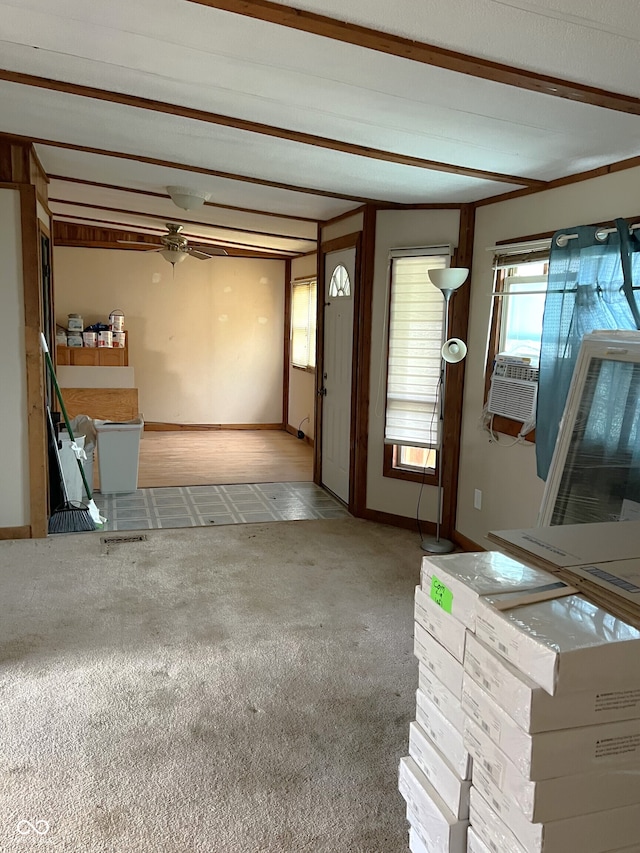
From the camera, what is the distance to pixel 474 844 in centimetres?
156

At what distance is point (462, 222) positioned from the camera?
4.28 metres

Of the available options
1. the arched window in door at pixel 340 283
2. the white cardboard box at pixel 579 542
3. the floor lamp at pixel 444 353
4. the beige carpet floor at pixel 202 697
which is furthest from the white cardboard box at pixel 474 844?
the arched window in door at pixel 340 283

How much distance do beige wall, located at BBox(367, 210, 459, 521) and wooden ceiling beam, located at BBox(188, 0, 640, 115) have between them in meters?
2.10

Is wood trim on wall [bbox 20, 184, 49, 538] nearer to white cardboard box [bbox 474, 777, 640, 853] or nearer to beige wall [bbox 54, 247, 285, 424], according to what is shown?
white cardboard box [bbox 474, 777, 640, 853]

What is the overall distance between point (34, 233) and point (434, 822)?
380 centimetres

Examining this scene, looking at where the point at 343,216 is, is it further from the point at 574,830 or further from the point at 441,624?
the point at 574,830

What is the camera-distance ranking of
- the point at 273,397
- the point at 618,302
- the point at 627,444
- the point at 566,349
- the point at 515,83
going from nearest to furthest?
1. the point at 515,83
2. the point at 627,444
3. the point at 618,302
4. the point at 566,349
5. the point at 273,397

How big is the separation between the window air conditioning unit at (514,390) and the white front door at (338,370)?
4.49 ft

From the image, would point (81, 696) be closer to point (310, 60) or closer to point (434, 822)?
point (434, 822)

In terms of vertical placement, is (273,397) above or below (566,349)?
below

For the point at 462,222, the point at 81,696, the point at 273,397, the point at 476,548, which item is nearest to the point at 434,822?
the point at 81,696

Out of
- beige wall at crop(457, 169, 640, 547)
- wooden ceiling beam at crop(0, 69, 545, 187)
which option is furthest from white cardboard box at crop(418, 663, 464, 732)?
wooden ceiling beam at crop(0, 69, 545, 187)

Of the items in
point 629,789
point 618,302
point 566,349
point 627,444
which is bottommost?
point 629,789

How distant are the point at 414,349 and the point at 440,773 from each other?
3.22 meters
